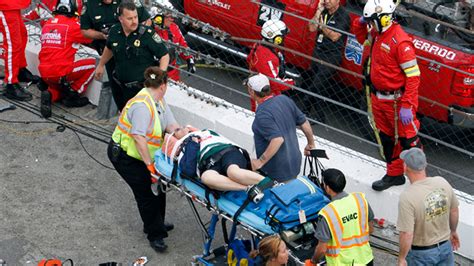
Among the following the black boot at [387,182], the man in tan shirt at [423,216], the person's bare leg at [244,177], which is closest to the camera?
the man in tan shirt at [423,216]

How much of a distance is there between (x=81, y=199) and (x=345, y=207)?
3252 millimetres

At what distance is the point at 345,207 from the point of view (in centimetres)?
570

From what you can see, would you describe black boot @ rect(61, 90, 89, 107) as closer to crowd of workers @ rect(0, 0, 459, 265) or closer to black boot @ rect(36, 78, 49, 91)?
crowd of workers @ rect(0, 0, 459, 265)

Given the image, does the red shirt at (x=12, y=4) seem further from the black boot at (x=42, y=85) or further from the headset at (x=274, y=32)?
the headset at (x=274, y=32)

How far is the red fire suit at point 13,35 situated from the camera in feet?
31.0

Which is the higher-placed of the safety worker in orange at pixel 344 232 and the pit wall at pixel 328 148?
the safety worker in orange at pixel 344 232

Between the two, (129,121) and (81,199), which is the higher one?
(129,121)

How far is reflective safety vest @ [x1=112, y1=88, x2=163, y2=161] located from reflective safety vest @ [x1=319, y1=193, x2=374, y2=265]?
1.86m

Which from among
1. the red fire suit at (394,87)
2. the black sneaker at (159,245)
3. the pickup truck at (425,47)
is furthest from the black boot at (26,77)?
the red fire suit at (394,87)

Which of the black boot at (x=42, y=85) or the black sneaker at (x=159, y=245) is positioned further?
the black boot at (x=42, y=85)

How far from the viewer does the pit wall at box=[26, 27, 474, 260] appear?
24.4ft

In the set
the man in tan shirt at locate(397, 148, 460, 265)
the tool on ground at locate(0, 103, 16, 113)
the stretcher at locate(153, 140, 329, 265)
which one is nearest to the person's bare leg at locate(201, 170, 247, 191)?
the stretcher at locate(153, 140, 329, 265)

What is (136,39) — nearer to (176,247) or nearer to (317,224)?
(176,247)

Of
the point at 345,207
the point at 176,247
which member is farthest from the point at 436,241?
the point at 176,247
